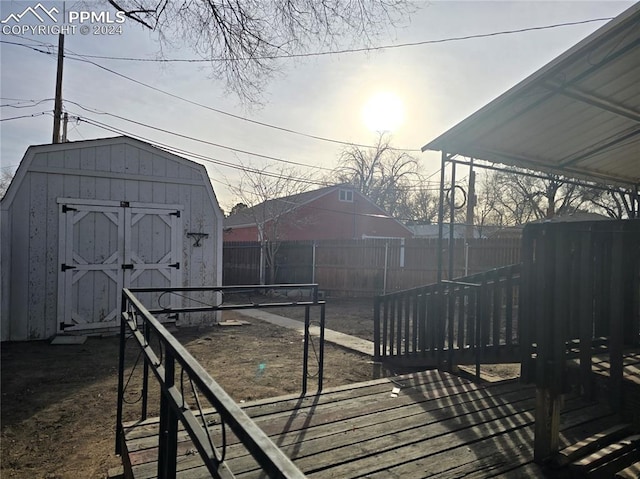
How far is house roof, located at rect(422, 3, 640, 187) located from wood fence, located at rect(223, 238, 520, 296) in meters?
5.66

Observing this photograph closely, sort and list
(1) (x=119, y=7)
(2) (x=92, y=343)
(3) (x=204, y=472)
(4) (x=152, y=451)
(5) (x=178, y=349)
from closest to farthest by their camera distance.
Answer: (5) (x=178, y=349)
(3) (x=204, y=472)
(4) (x=152, y=451)
(1) (x=119, y=7)
(2) (x=92, y=343)

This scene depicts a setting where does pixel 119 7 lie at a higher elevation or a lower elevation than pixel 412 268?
higher

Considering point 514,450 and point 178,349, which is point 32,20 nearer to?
point 178,349

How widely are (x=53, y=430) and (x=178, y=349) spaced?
303 centimetres

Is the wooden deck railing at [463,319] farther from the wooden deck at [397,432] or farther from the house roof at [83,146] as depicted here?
the house roof at [83,146]

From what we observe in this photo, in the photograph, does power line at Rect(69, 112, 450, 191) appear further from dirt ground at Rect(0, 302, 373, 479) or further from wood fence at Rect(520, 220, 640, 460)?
wood fence at Rect(520, 220, 640, 460)

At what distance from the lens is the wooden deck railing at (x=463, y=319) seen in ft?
11.4

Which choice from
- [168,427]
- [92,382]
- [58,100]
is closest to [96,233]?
[92,382]

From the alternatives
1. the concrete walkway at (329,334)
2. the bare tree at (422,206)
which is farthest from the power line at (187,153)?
the bare tree at (422,206)

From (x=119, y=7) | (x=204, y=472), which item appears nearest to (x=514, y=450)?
(x=204, y=472)

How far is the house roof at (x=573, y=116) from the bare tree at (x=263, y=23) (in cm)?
171

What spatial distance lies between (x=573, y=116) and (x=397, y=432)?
3.77m

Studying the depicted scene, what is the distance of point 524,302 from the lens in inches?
103

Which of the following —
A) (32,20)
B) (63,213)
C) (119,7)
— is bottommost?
(63,213)
